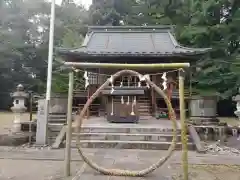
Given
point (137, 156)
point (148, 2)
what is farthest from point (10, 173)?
point (148, 2)

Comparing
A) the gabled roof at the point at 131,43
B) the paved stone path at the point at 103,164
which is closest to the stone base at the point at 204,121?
the paved stone path at the point at 103,164

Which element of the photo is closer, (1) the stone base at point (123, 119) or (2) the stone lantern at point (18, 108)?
(2) the stone lantern at point (18, 108)

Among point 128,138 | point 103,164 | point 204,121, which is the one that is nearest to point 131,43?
point 204,121

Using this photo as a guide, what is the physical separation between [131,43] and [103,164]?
36.9 feet

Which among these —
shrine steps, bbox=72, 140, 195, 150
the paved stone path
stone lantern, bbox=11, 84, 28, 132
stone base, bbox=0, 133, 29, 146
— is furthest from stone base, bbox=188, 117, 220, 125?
stone lantern, bbox=11, 84, 28, 132

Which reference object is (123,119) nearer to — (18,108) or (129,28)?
(18,108)

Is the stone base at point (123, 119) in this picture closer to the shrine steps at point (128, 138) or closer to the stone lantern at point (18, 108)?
the shrine steps at point (128, 138)

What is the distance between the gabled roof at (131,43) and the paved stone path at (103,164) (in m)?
6.90

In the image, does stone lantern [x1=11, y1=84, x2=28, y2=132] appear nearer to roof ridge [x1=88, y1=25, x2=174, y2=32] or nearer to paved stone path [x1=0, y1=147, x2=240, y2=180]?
paved stone path [x1=0, y1=147, x2=240, y2=180]

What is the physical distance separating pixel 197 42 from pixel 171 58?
22.6 ft

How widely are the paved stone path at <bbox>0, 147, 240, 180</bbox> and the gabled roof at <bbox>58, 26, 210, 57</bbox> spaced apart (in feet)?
22.6

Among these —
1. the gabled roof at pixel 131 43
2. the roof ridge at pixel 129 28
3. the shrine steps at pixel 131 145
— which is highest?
the roof ridge at pixel 129 28

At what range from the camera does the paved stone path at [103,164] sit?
4879mm

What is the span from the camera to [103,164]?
5.87 m
